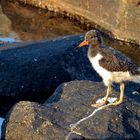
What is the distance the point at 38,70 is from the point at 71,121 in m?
3.14

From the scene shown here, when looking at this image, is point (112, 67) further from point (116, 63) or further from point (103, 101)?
point (103, 101)

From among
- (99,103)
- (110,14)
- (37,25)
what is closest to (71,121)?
(99,103)

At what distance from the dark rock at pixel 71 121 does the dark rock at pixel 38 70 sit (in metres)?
2.31

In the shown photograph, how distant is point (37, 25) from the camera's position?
1794cm

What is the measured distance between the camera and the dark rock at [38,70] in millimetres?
12031

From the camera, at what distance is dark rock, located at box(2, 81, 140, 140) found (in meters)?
9.04

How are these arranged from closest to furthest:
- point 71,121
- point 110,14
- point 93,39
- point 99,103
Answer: point 71,121 < point 99,103 < point 93,39 < point 110,14

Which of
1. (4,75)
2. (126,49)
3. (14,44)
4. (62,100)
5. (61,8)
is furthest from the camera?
(61,8)

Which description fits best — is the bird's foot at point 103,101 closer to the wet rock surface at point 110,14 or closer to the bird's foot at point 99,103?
the bird's foot at point 99,103

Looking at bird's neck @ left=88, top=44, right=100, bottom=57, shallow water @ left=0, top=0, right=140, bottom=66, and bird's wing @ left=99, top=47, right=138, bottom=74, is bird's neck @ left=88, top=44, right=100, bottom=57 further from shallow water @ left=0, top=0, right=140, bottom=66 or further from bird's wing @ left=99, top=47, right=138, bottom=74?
shallow water @ left=0, top=0, right=140, bottom=66

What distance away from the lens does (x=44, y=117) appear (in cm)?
923

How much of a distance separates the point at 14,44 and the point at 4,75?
1216 mm

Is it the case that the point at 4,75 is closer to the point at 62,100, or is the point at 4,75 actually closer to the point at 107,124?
the point at 62,100

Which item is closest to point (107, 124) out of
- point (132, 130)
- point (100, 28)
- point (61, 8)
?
point (132, 130)
